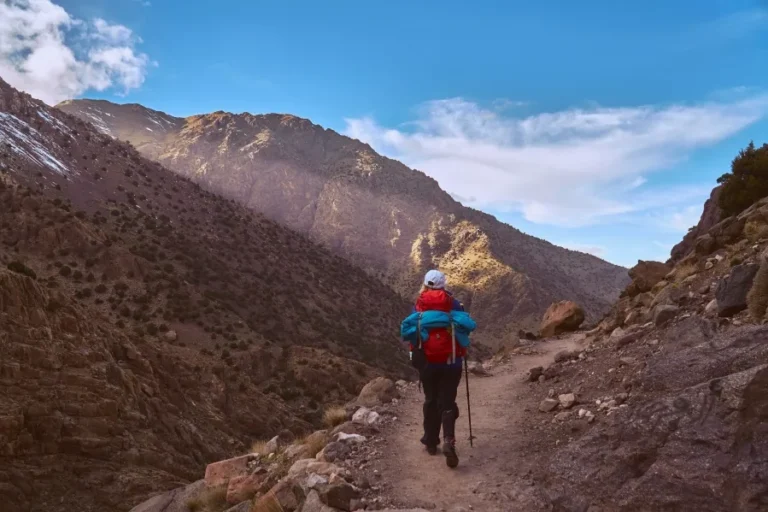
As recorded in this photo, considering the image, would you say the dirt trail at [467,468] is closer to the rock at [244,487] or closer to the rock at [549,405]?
the rock at [549,405]

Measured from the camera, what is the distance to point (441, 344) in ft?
21.4

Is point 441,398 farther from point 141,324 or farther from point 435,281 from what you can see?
point 141,324

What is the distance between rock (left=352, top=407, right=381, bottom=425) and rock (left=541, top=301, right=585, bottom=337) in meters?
17.1

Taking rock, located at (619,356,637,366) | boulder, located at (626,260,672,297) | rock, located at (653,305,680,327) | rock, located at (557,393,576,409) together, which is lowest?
rock, located at (557,393,576,409)

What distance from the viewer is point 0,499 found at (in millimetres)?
12414

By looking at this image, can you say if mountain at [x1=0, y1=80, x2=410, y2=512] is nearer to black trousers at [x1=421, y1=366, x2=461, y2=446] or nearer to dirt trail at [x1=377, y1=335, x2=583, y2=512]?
dirt trail at [x1=377, y1=335, x2=583, y2=512]

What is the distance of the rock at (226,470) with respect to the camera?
857 cm

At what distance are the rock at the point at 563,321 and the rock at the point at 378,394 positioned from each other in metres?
14.7

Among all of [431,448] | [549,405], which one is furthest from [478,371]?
[431,448]

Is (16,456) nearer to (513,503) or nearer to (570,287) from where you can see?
(513,503)

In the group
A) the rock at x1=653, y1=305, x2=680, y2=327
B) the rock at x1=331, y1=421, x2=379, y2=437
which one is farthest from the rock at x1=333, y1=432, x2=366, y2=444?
the rock at x1=653, y1=305, x2=680, y2=327

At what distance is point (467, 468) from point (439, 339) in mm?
1660

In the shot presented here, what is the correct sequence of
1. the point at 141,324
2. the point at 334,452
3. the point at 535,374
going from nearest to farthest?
the point at 334,452 → the point at 535,374 → the point at 141,324

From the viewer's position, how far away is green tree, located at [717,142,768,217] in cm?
2102
